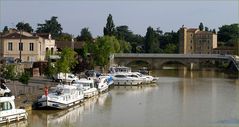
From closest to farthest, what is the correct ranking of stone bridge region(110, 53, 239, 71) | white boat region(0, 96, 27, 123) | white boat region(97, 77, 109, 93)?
white boat region(0, 96, 27, 123), white boat region(97, 77, 109, 93), stone bridge region(110, 53, 239, 71)

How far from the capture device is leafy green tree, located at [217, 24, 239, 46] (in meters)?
155

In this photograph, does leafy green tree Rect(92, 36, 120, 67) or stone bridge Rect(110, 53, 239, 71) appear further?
stone bridge Rect(110, 53, 239, 71)

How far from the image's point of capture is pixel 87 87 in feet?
152

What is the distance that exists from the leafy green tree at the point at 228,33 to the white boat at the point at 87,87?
355 feet

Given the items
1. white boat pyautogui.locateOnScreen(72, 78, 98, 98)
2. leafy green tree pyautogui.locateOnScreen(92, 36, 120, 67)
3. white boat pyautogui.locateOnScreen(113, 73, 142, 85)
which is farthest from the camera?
leafy green tree pyautogui.locateOnScreen(92, 36, 120, 67)

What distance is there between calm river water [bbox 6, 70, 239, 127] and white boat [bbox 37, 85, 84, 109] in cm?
50

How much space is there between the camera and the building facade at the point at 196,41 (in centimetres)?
15036

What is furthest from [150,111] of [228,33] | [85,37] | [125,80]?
[228,33]

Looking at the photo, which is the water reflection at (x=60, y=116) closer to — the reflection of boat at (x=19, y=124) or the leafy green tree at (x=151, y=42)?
the reflection of boat at (x=19, y=124)

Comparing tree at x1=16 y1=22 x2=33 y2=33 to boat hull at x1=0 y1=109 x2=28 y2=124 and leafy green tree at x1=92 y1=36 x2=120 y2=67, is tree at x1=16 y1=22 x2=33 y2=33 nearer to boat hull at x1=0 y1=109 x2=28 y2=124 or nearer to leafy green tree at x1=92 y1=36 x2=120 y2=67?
leafy green tree at x1=92 y1=36 x2=120 y2=67

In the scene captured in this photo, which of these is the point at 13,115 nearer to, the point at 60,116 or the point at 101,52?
the point at 60,116

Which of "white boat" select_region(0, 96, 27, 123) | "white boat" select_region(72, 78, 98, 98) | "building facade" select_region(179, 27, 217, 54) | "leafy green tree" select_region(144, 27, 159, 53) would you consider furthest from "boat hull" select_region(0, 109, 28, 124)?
"building facade" select_region(179, 27, 217, 54)

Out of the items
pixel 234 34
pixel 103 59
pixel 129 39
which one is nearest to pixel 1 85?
pixel 103 59

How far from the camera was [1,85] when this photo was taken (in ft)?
125
